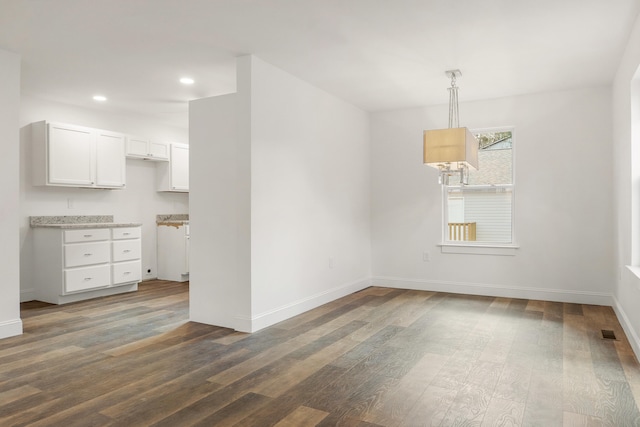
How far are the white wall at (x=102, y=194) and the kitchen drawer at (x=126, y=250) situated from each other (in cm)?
73

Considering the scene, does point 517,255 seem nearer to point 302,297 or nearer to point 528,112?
point 528,112

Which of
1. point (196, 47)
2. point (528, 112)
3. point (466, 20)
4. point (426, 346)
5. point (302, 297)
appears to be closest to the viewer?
point (466, 20)

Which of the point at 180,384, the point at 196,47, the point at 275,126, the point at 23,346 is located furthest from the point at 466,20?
the point at 23,346

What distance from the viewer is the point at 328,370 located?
3.00 metres

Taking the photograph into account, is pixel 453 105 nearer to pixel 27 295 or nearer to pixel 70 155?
pixel 70 155

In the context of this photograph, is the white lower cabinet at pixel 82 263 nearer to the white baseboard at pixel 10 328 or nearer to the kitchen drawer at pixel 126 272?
the kitchen drawer at pixel 126 272

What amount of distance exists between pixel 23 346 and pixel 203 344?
141 cm

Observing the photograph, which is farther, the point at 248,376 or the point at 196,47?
the point at 196,47

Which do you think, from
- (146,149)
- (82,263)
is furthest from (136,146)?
(82,263)

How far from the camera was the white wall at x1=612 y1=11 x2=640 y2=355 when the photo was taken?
3.38 m

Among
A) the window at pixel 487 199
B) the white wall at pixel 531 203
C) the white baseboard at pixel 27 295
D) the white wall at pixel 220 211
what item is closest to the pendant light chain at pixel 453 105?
the white wall at pixel 531 203

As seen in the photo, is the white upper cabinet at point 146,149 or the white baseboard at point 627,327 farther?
the white upper cabinet at point 146,149

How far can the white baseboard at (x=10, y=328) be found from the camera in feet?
12.4

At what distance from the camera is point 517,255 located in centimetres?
547
